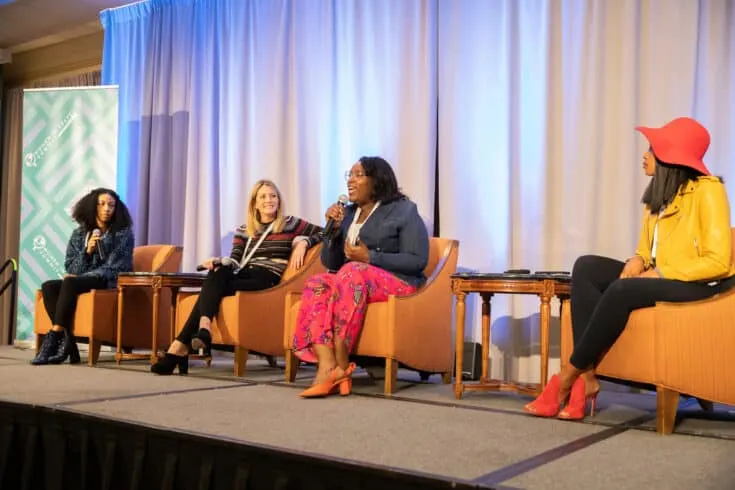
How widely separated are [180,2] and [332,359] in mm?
3705

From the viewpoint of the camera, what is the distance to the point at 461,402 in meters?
3.19

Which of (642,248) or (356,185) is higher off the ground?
(356,185)

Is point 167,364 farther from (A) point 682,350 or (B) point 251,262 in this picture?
(A) point 682,350

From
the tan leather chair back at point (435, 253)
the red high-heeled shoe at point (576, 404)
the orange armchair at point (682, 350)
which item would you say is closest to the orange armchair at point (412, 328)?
the tan leather chair back at point (435, 253)

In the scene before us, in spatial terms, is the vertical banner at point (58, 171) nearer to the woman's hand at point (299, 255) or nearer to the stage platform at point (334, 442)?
the woman's hand at point (299, 255)

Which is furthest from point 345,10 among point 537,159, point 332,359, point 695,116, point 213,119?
point 332,359

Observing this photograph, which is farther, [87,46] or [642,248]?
[87,46]

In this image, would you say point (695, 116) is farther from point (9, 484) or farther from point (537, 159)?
point (9, 484)

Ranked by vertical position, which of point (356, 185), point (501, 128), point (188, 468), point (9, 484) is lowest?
point (9, 484)

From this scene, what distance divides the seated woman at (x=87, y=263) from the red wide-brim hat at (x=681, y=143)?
317 cm

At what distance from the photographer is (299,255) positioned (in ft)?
13.7

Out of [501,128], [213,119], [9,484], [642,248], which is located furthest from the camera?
[213,119]

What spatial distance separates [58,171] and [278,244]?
251cm

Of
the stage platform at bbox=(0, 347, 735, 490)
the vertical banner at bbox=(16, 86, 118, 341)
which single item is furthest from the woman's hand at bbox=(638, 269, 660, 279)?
the vertical banner at bbox=(16, 86, 118, 341)
